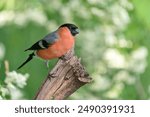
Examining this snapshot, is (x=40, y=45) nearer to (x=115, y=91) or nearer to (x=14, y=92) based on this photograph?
(x=14, y=92)

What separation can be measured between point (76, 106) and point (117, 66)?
20 cm

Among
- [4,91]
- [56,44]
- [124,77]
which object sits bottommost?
[4,91]

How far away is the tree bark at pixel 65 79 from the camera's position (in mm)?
2227

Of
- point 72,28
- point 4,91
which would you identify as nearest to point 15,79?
point 4,91

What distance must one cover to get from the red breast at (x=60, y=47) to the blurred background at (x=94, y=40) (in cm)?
8

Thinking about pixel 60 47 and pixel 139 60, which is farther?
pixel 139 60

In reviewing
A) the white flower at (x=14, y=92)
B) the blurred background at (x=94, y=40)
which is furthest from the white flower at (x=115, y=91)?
the white flower at (x=14, y=92)

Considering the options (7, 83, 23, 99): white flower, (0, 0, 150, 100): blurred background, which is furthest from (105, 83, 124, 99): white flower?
(7, 83, 23, 99): white flower

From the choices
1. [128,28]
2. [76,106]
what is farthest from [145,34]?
[76,106]

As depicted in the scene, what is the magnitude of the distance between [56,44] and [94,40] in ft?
0.72

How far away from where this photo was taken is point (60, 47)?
2318 mm

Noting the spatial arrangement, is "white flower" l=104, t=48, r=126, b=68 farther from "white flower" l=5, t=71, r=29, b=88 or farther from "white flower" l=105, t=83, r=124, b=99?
"white flower" l=5, t=71, r=29, b=88

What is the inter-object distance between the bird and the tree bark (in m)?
0.05

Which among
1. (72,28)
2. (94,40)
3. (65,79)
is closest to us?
(65,79)
